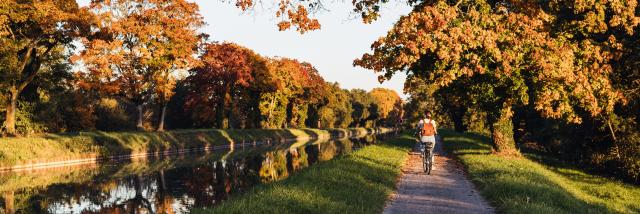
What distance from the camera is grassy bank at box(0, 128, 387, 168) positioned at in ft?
90.4

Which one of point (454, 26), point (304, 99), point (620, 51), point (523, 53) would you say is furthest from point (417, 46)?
point (304, 99)

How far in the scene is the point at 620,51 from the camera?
22141mm

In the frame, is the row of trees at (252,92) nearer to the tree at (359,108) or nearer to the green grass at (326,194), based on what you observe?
the tree at (359,108)

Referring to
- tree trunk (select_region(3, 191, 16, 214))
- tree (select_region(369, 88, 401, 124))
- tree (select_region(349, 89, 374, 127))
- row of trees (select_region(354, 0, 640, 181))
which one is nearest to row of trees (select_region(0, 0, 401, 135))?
tree trunk (select_region(3, 191, 16, 214))

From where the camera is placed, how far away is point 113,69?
42.3m

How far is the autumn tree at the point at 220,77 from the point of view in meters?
56.8

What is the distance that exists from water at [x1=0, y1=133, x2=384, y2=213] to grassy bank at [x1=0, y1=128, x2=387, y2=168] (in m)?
1.87

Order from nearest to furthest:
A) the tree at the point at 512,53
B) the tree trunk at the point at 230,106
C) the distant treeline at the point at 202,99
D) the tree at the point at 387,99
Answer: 1. the tree at the point at 512,53
2. the distant treeline at the point at 202,99
3. the tree trunk at the point at 230,106
4. the tree at the point at 387,99

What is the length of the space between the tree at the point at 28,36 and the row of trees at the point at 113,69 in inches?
2.3

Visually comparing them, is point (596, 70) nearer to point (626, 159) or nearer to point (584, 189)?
point (626, 159)

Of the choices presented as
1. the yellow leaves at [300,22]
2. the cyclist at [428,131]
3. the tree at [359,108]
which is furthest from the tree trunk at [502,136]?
the tree at [359,108]

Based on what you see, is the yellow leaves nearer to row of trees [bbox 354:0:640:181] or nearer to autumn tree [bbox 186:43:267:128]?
row of trees [bbox 354:0:640:181]

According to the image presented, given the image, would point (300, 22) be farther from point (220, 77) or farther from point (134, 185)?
point (220, 77)

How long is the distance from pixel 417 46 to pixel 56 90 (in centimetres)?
3239
